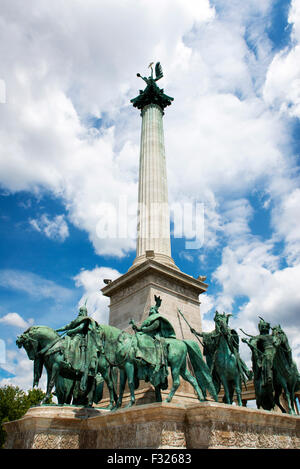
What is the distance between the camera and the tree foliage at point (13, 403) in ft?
122

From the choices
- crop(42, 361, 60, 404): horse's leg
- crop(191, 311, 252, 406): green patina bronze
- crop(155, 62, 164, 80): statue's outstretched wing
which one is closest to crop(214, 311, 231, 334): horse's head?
crop(191, 311, 252, 406): green patina bronze

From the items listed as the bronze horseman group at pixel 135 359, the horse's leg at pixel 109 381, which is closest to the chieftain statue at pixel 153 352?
the bronze horseman group at pixel 135 359

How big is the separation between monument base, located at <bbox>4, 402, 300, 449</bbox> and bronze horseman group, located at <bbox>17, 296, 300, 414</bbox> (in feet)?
3.26

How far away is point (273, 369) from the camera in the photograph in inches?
502

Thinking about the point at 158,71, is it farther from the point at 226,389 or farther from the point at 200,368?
the point at 226,389

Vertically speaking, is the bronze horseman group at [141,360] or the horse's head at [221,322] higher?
the horse's head at [221,322]

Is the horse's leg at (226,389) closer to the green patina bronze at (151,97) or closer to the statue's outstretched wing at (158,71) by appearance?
the green patina bronze at (151,97)

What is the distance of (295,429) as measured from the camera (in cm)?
1030

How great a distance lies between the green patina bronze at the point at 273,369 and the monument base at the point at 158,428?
1946mm

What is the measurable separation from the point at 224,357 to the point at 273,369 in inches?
118

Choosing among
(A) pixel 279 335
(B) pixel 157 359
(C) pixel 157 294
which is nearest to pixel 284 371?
(A) pixel 279 335
